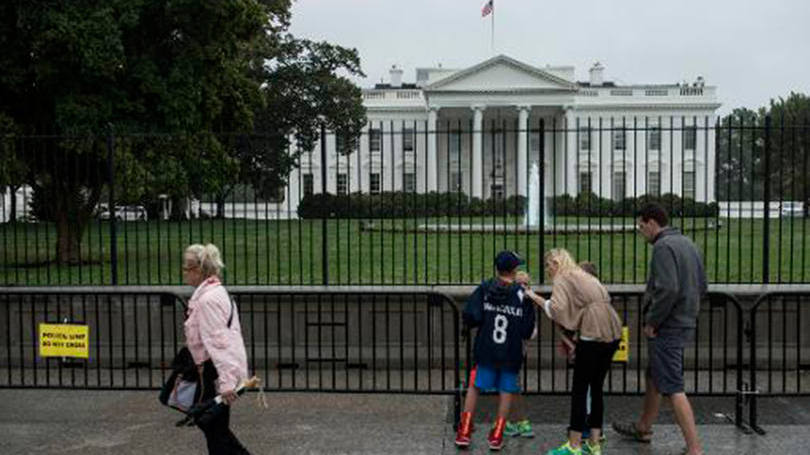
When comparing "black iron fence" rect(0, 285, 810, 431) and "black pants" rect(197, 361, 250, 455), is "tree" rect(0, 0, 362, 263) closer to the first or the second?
"black iron fence" rect(0, 285, 810, 431)

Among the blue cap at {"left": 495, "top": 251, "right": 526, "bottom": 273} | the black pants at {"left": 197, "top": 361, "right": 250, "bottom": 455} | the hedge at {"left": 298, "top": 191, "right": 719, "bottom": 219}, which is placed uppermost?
the hedge at {"left": 298, "top": 191, "right": 719, "bottom": 219}

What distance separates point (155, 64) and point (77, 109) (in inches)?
71.1

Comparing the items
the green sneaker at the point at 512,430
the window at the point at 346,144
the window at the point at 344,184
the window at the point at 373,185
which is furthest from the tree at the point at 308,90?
the green sneaker at the point at 512,430

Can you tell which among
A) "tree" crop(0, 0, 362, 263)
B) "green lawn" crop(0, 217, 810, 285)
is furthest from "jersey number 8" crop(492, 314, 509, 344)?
"tree" crop(0, 0, 362, 263)

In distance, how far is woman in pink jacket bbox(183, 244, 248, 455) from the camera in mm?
5672

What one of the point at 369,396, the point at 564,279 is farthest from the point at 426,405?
the point at 564,279

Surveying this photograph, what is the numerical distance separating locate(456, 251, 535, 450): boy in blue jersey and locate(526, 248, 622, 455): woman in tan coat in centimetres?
30

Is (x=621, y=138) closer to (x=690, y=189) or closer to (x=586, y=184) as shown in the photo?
(x=690, y=189)

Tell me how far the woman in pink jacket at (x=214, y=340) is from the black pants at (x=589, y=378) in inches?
99.6

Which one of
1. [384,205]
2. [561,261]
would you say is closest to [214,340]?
[561,261]

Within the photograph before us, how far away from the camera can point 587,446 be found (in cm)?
675

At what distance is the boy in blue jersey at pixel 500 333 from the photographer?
6855 mm

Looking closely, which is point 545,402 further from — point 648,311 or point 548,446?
point 648,311

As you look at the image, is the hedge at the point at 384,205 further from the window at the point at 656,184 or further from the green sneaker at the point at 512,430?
the green sneaker at the point at 512,430
